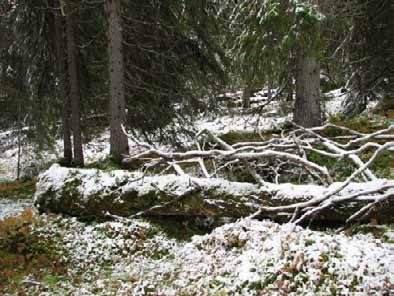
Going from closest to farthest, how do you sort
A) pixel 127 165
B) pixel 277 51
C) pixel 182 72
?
pixel 277 51 → pixel 127 165 → pixel 182 72

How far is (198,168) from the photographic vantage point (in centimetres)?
1030

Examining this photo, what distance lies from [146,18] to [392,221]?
9.08 m

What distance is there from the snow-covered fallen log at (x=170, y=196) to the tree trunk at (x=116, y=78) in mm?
3412

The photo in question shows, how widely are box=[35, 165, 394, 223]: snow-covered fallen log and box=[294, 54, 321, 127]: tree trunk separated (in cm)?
388

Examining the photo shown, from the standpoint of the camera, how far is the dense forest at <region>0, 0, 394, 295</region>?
15.9 feet

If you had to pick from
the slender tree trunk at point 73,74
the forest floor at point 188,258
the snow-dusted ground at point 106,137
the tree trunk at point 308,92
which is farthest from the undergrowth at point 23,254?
the snow-dusted ground at point 106,137

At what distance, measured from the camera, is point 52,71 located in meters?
14.1

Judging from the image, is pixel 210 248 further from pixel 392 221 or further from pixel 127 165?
pixel 127 165

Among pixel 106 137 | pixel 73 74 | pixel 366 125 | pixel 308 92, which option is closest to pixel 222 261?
pixel 308 92

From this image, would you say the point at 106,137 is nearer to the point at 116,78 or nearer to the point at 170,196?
the point at 116,78

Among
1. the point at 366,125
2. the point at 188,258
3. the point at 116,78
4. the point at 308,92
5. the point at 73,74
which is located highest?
the point at 73,74

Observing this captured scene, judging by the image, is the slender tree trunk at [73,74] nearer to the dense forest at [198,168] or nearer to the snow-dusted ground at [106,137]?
the dense forest at [198,168]

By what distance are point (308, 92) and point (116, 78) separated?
4.94 meters

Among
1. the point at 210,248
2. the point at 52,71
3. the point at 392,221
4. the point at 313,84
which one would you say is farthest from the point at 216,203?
the point at 52,71
